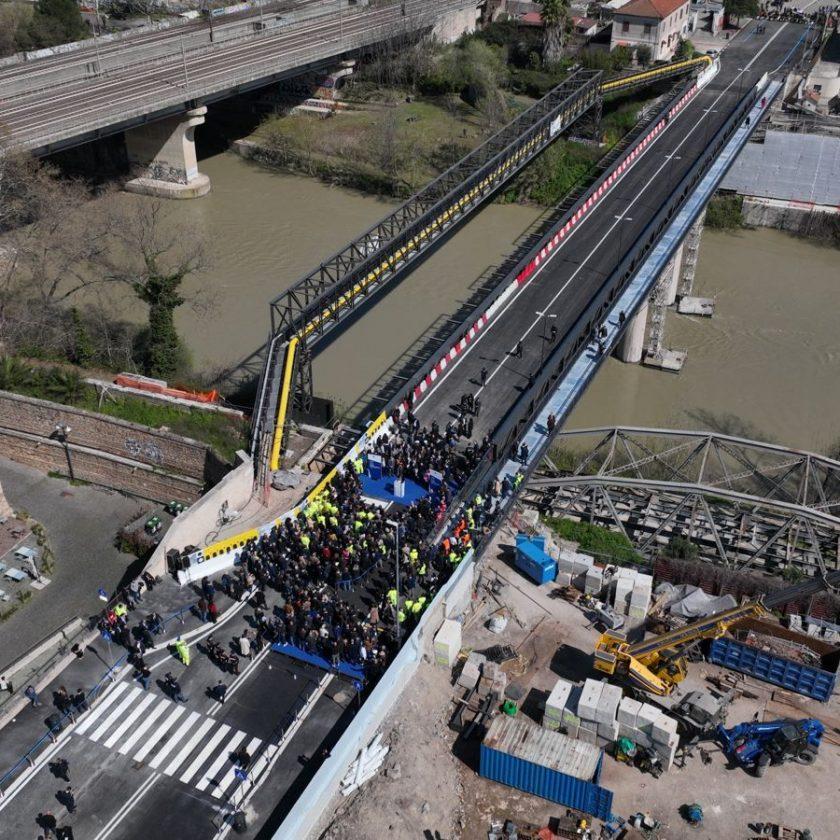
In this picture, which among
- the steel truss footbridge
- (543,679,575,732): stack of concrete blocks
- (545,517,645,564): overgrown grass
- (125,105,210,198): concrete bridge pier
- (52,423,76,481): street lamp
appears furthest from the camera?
(125,105,210,198): concrete bridge pier

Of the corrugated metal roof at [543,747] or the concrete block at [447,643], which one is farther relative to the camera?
the concrete block at [447,643]

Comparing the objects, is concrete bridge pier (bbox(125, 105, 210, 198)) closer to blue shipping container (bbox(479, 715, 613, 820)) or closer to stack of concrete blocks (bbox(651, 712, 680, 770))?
blue shipping container (bbox(479, 715, 613, 820))

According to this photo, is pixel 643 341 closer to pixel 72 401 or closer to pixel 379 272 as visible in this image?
pixel 379 272

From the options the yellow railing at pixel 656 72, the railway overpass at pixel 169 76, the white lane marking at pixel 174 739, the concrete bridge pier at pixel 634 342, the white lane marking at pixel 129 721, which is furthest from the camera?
the yellow railing at pixel 656 72

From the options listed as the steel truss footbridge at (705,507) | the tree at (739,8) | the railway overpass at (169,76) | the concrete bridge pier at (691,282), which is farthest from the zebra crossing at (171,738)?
the tree at (739,8)

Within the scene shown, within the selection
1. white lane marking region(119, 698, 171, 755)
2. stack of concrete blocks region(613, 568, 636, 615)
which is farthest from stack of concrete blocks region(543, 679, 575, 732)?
white lane marking region(119, 698, 171, 755)

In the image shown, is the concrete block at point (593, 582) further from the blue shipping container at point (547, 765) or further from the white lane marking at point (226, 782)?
the white lane marking at point (226, 782)

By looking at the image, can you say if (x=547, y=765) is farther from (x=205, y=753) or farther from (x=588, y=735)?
(x=205, y=753)

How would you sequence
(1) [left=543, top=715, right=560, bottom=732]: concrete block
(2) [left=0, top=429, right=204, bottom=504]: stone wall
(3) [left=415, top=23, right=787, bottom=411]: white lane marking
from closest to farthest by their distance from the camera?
(1) [left=543, top=715, right=560, bottom=732]: concrete block < (2) [left=0, top=429, right=204, bottom=504]: stone wall < (3) [left=415, top=23, right=787, bottom=411]: white lane marking
